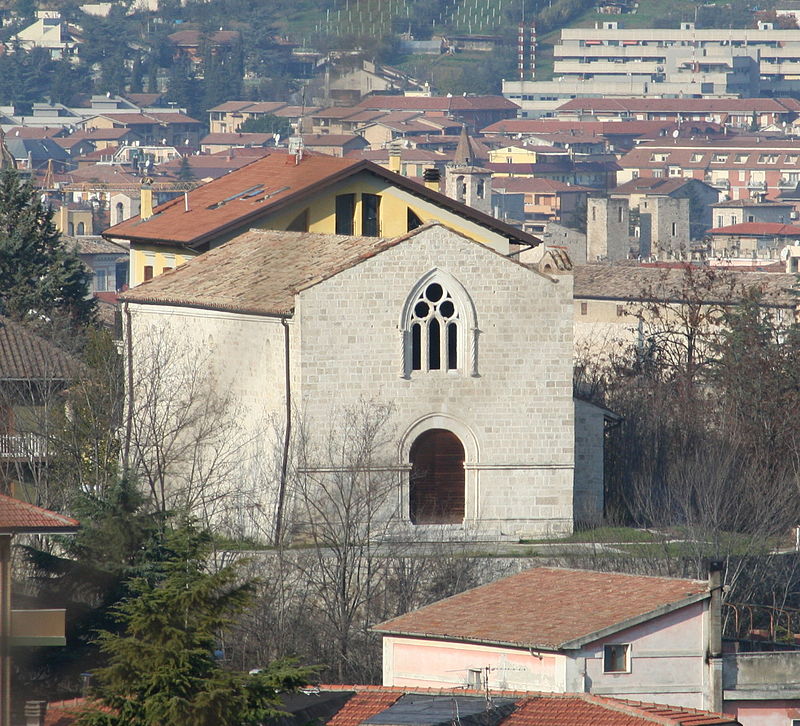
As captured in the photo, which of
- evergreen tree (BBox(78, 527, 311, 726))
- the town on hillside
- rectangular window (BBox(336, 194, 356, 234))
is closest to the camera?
evergreen tree (BBox(78, 527, 311, 726))

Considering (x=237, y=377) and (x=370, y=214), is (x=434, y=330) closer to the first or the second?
(x=237, y=377)

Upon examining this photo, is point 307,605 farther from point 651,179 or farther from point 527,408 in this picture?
point 651,179

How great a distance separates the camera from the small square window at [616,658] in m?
22.8

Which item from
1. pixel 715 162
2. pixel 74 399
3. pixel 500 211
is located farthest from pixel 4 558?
pixel 715 162

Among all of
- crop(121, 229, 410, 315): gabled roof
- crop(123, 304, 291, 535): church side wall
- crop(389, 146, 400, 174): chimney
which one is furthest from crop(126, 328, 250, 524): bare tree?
crop(389, 146, 400, 174): chimney

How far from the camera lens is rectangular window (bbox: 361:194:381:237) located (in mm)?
38062

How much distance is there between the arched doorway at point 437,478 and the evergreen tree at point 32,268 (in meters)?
18.0

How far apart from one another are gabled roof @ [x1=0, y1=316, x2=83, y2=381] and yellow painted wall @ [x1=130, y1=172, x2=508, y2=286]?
1976mm

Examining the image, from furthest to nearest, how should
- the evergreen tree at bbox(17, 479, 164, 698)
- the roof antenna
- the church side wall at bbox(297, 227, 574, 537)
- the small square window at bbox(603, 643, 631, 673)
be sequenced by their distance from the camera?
the roof antenna < the church side wall at bbox(297, 227, 574, 537) < the small square window at bbox(603, 643, 631, 673) < the evergreen tree at bbox(17, 479, 164, 698)

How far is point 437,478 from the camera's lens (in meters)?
31.4

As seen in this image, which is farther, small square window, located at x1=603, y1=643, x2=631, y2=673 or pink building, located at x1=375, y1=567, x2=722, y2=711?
small square window, located at x1=603, y1=643, x2=631, y2=673

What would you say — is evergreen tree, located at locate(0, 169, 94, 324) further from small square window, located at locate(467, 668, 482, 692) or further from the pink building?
small square window, located at locate(467, 668, 482, 692)

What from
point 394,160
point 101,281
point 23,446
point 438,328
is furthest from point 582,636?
point 101,281

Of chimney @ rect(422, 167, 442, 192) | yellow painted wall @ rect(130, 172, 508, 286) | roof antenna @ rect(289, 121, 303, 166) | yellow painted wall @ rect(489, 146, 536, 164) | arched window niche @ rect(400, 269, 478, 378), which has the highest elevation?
yellow painted wall @ rect(489, 146, 536, 164)
